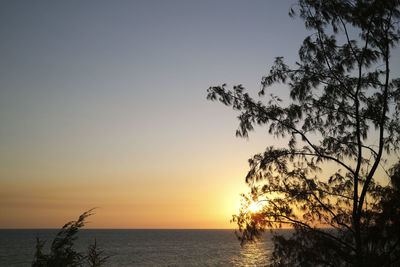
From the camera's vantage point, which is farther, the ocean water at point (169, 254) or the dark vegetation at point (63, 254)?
the ocean water at point (169, 254)

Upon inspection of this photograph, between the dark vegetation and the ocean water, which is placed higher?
the dark vegetation

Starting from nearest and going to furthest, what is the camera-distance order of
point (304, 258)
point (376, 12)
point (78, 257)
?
1. point (78, 257)
2. point (376, 12)
3. point (304, 258)

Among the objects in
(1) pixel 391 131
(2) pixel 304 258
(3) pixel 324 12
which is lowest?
(2) pixel 304 258

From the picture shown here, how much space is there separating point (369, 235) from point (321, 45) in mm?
5699

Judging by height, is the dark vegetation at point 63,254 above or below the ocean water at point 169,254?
above

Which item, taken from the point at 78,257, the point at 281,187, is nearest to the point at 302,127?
the point at 281,187

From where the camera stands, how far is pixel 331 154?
10.7 metres

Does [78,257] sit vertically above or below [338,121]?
below

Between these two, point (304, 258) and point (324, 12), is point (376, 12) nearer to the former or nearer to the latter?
point (324, 12)

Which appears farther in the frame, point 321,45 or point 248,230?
point 248,230

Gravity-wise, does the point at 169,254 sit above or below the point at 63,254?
below

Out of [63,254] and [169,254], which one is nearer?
[63,254]

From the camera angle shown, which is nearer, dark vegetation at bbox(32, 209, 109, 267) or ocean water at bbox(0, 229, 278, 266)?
dark vegetation at bbox(32, 209, 109, 267)

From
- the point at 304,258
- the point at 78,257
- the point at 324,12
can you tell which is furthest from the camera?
the point at 304,258
